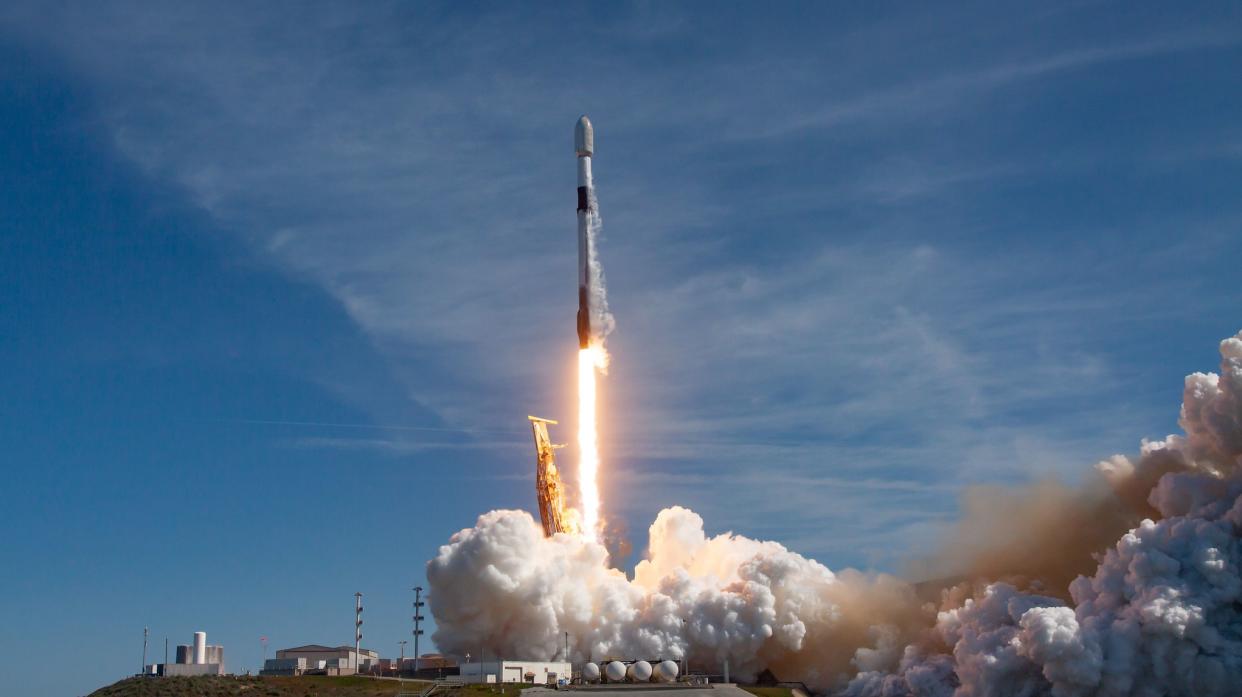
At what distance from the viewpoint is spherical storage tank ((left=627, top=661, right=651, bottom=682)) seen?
9875cm

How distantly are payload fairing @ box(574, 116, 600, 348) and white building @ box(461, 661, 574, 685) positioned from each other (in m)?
26.4

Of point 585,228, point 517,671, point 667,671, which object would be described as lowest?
point 667,671

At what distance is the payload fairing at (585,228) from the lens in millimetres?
98562

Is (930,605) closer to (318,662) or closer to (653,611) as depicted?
(653,611)

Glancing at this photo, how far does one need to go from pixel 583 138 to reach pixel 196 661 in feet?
192

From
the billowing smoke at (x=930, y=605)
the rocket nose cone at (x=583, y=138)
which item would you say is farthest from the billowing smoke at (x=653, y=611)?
the rocket nose cone at (x=583, y=138)

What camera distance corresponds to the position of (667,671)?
99.0m

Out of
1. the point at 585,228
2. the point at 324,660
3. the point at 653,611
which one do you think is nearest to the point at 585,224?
the point at 585,228

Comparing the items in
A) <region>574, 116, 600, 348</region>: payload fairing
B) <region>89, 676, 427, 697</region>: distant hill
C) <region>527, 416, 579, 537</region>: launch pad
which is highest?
<region>574, 116, 600, 348</region>: payload fairing

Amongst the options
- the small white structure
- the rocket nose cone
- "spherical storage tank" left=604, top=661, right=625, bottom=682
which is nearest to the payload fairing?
the rocket nose cone

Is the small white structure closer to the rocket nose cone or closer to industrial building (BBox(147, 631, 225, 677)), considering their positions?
industrial building (BBox(147, 631, 225, 677))

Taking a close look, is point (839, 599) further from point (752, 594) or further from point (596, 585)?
point (596, 585)

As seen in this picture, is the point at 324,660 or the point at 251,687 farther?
the point at 324,660

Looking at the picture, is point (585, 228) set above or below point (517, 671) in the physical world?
above
